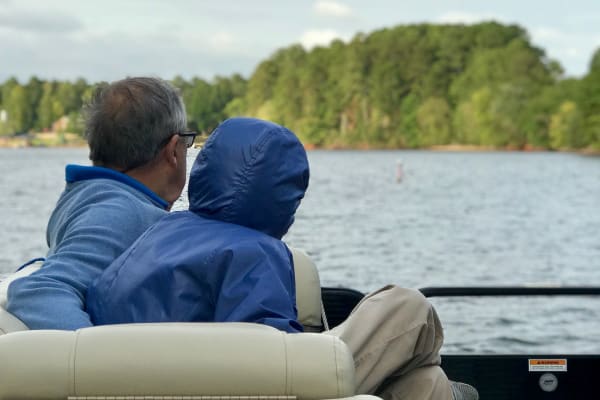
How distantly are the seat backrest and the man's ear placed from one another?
51 cm

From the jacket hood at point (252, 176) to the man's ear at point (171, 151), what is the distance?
21.8 inches

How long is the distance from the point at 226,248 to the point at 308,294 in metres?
1.01

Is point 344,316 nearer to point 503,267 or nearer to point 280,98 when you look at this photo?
point 503,267

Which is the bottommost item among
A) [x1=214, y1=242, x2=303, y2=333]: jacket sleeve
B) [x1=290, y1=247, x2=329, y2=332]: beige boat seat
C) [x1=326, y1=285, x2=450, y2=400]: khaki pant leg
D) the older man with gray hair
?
[x1=290, y1=247, x2=329, y2=332]: beige boat seat

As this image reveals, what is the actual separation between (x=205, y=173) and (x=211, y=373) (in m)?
0.57

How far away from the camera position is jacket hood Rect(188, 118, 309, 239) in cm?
210

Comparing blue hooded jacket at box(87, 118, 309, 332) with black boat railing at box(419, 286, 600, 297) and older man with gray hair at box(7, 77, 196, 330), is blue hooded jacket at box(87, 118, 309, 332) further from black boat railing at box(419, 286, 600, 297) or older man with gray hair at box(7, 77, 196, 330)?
black boat railing at box(419, 286, 600, 297)

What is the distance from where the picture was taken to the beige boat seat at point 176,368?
1682 mm

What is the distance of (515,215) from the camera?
38156mm

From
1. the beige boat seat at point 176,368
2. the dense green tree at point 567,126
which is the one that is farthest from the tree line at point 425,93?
the beige boat seat at point 176,368

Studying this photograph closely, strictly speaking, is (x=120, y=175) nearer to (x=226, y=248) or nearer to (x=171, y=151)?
(x=171, y=151)

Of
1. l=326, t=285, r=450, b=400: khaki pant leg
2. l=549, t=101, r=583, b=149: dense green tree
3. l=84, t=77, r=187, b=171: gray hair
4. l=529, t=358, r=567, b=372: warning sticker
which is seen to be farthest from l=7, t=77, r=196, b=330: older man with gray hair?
l=549, t=101, r=583, b=149: dense green tree

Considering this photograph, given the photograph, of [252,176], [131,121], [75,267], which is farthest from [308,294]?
[252,176]

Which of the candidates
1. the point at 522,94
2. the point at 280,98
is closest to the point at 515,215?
the point at 280,98
